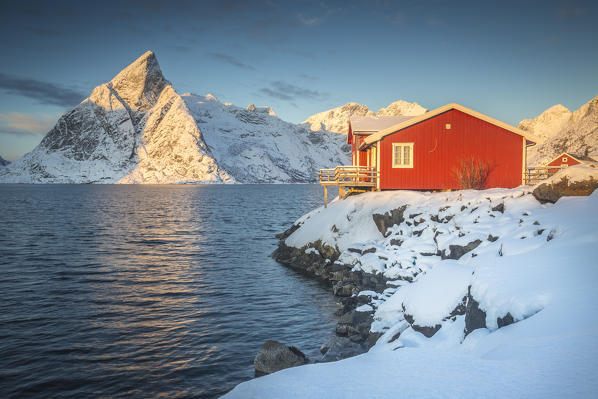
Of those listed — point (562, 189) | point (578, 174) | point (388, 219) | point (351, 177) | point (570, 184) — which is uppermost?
point (351, 177)

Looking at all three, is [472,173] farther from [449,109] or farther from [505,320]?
[505,320]

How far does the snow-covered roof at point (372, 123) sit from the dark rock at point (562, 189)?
2049 centimetres

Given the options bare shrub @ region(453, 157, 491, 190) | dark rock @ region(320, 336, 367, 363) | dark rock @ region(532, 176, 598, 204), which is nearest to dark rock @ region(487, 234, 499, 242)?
dark rock @ region(532, 176, 598, 204)

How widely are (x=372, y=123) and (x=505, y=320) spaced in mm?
29880

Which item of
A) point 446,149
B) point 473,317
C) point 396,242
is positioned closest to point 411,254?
point 396,242

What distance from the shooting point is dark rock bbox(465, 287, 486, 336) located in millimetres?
7589

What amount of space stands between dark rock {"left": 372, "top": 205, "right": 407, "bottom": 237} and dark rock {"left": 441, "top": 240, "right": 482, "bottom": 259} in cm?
595

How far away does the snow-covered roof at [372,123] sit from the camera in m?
34.1

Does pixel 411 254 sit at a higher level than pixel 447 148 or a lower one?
lower

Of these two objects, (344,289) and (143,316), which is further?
(344,289)

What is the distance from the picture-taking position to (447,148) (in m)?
26.7

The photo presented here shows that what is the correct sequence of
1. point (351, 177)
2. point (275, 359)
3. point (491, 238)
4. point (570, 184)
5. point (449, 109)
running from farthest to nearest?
point (351, 177)
point (449, 109)
point (570, 184)
point (491, 238)
point (275, 359)

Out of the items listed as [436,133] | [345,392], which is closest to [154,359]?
[345,392]

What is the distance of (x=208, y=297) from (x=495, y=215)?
1317 cm
